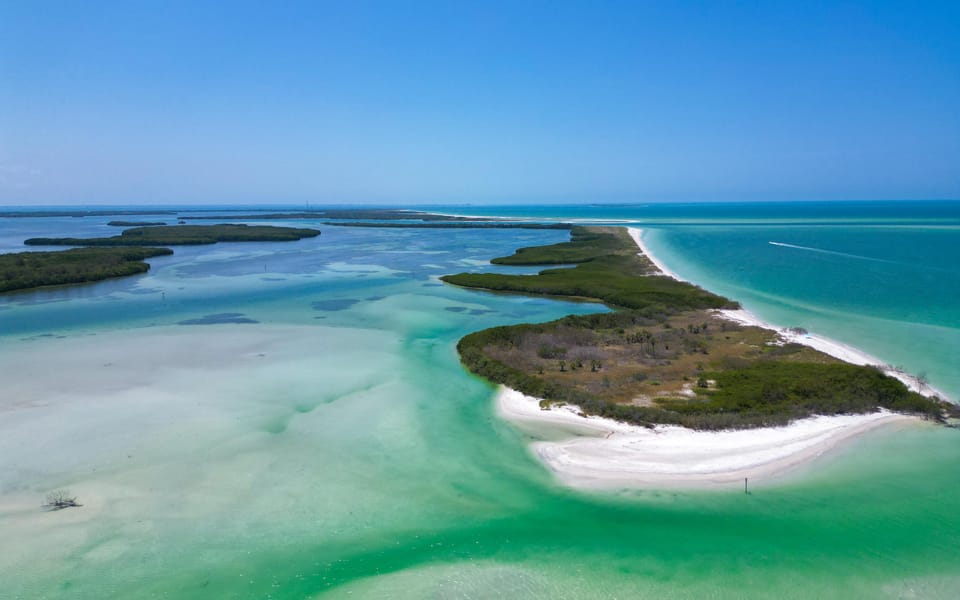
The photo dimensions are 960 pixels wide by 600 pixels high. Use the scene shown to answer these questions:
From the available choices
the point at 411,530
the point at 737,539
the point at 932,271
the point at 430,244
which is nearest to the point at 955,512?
the point at 737,539

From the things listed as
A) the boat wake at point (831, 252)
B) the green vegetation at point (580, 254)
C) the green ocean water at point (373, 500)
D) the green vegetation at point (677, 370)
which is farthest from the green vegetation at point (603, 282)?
the boat wake at point (831, 252)

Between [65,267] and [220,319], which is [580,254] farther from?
[65,267]

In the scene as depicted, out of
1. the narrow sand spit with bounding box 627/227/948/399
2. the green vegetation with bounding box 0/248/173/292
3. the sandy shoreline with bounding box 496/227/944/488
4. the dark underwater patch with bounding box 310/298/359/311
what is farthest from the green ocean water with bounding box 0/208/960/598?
the green vegetation with bounding box 0/248/173/292

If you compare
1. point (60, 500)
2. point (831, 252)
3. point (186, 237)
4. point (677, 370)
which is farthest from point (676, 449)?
point (186, 237)

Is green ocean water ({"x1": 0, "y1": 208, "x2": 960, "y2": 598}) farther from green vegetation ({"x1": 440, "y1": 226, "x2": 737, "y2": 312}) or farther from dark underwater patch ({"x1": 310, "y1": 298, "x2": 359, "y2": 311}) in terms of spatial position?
green vegetation ({"x1": 440, "y1": 226, "x2": 737, "y2": 312})

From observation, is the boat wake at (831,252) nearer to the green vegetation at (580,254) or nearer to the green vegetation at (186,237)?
the green vegetation at (580,254)

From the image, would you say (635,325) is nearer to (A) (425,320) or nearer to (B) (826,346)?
(B) (826,346)
